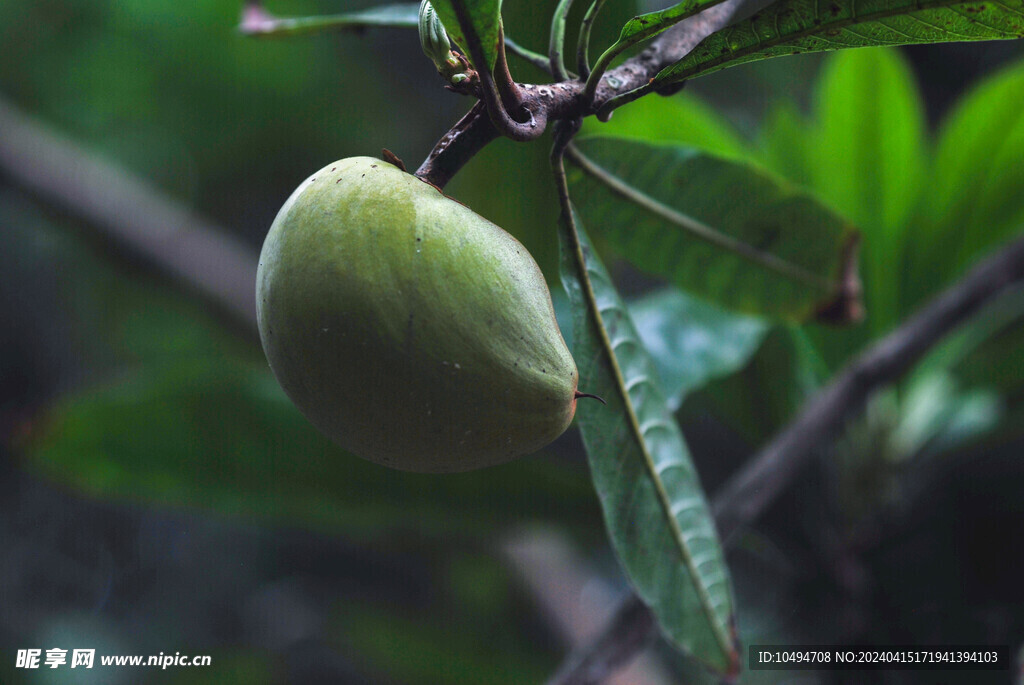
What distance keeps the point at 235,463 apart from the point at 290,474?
0.23ft

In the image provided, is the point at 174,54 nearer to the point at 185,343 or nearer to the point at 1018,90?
the point at 185,343

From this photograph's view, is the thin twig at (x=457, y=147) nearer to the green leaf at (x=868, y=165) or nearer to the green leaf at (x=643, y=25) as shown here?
the green leaf at (x=643, y=25)

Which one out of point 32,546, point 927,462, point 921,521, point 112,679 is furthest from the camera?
point 32,546

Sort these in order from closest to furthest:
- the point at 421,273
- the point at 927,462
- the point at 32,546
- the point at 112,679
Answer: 1. the point at 421,273
2. the point at 927,462
3. the point at 112,679
4. the point at 32,546

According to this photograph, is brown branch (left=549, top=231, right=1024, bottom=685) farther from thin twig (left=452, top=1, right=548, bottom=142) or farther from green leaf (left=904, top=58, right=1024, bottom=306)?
thin twig (left=452, top=1, right=548, bottom=142)

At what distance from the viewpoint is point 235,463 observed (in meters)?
0.94

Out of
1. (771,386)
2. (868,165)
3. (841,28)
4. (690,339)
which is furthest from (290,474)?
(868,165)

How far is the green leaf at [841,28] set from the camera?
0.36m

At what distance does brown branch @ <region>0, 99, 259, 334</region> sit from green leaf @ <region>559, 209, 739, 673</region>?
945 mm

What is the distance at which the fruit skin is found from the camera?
33 centimetres

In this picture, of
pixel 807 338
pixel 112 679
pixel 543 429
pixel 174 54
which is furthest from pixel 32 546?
pixel 543 429

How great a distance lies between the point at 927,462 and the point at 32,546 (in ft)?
6.85

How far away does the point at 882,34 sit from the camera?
14.9 inches

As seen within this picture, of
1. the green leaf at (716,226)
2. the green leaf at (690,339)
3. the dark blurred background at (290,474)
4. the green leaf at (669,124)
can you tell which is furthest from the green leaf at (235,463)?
the green leaf at (669,124)
